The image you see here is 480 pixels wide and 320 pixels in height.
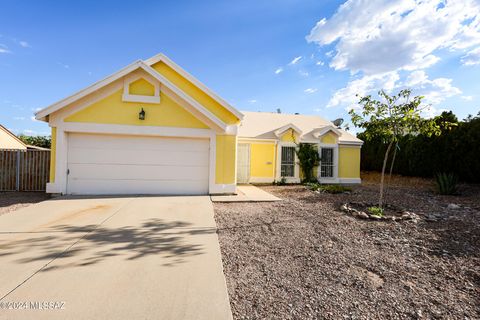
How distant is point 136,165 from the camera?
8102 mm

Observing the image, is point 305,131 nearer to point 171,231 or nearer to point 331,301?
point 171,231

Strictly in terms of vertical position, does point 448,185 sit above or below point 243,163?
below

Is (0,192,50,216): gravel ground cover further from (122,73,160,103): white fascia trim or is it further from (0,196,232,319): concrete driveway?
(122,73,160,103): white fascia trim

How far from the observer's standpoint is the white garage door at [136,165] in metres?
7.88

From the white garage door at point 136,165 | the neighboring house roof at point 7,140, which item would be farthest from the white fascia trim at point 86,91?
the neighboring house roof at point 7,140

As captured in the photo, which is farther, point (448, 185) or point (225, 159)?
point (448, 185)

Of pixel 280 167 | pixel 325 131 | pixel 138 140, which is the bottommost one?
pixel 280 167

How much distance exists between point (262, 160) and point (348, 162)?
5.77m

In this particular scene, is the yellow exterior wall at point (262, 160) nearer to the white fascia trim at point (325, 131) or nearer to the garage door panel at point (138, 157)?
the white fascia trim at point (325, 131)

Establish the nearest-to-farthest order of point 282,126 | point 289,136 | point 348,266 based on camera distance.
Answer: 1. point 348,266
2. point 289,136
3. point 282,126

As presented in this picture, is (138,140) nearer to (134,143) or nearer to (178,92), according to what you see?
(134,143)

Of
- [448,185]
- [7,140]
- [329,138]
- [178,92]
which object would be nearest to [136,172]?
[178,92]

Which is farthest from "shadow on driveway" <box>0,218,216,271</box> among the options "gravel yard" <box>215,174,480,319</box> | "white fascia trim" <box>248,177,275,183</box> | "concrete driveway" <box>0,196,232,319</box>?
"white fascia trim" <box>248,177,275,183</box>

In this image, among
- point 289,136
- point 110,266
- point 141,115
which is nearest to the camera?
point 110,266
